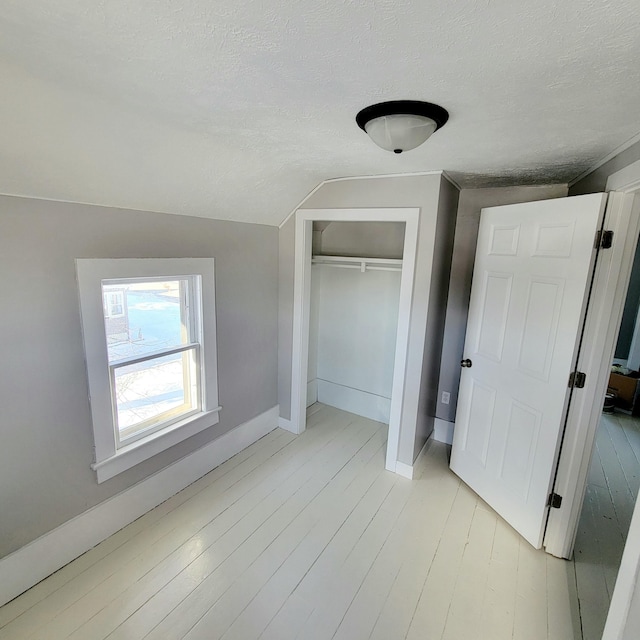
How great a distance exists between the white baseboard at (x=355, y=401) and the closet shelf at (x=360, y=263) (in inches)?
49.2

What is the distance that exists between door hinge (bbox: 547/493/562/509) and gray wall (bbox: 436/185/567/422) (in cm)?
115

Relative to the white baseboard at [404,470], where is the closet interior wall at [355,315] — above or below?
above

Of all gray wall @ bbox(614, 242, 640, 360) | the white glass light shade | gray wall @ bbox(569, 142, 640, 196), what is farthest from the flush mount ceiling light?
gray wall @ bbox(614, 242, 640, 360)

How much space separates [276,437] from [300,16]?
294cm

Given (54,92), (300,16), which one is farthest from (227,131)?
(300,16)

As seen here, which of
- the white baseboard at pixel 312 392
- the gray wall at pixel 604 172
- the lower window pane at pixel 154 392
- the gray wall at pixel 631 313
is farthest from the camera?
the gray wall at pixel 631 313

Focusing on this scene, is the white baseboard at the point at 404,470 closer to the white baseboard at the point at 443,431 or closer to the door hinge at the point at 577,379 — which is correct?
the white baseboard at the point at 443,431

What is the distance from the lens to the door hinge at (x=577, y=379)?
5.89 ft

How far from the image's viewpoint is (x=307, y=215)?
2736 millimetres

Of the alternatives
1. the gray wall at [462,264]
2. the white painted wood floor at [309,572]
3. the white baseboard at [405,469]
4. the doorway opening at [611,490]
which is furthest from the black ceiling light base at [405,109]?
the white baseboard at [405,469]

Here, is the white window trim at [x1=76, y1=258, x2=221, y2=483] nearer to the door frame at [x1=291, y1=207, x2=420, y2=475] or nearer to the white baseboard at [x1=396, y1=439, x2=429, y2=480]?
the door frame at [x1=291, y1=207, x2=420, y2=475]

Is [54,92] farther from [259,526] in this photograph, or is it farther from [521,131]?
[259,526]

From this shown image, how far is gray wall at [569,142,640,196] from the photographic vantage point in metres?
1.55

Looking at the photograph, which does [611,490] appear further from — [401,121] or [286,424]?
[401,121]
